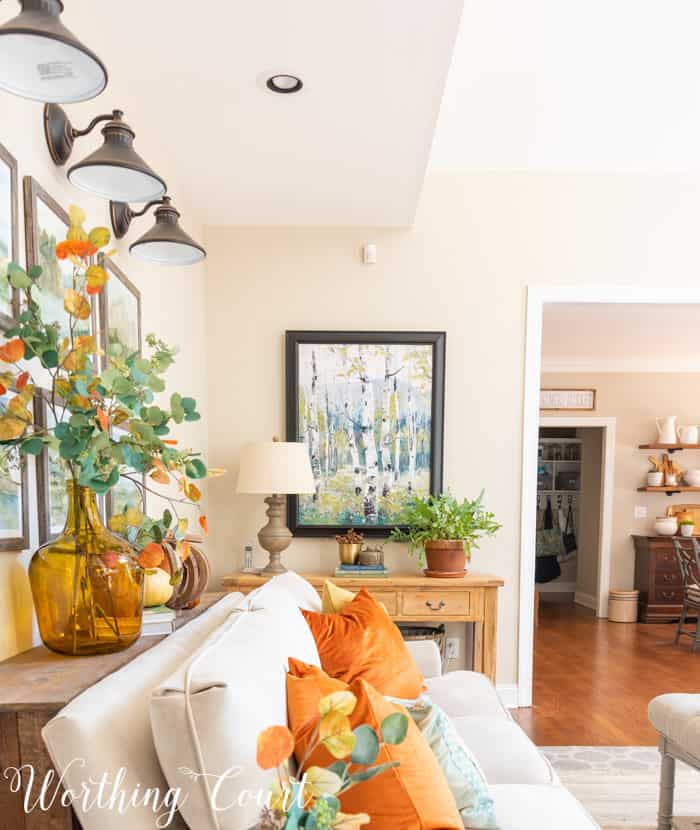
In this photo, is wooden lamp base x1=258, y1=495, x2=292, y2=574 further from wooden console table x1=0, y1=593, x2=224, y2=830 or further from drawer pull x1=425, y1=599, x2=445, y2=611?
wooden console table x1=0, y1=593, x2=224, y2=830

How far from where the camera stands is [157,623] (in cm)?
164

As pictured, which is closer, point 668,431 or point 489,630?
point 489,630

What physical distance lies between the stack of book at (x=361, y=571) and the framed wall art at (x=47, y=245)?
203 centimetres

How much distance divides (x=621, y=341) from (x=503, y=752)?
5371mm

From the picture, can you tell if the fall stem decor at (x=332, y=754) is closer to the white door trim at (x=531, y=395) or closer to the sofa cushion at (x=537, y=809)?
the sofa cushion at (x=537, y=809)

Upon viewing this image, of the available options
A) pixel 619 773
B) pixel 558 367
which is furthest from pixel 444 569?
pixel 558 367

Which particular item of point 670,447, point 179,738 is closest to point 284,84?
point 179,738

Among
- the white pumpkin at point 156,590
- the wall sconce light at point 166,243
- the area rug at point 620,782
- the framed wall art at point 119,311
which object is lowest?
the area rug at point 620,782

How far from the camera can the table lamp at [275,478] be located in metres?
3.24

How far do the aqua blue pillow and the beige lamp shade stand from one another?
1.80 meters

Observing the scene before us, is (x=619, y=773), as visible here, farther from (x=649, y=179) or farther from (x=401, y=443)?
(x=649, y=179)

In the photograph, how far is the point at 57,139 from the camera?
5.54ft

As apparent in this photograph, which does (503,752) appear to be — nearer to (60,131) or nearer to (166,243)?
(166,243)

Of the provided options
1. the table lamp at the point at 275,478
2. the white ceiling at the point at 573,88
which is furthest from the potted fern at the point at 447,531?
the white ceiling at the point at 573,88
